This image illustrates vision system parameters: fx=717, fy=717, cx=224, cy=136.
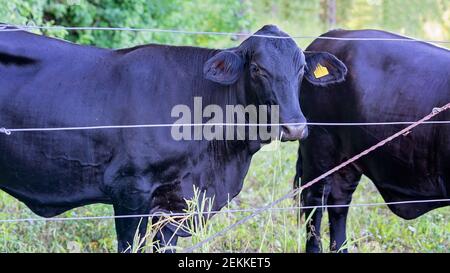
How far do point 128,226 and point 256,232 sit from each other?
1.61 meters

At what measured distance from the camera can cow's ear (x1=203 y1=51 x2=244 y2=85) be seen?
15.6ft

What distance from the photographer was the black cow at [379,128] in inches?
201

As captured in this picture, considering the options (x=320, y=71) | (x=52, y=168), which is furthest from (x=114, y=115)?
(x=320, y=71)


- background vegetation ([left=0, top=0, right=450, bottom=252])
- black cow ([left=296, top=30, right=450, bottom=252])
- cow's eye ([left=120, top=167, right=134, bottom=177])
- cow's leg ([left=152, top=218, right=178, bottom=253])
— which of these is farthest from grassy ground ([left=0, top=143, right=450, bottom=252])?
cow's eye ([left=120, top=167, right=134, bottom=177])

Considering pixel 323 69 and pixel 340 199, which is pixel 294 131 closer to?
pixel 323 69

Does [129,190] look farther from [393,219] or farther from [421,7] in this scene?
[421,7]

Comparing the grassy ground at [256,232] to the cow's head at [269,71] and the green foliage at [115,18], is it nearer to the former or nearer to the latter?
the cow's head at [269,71]

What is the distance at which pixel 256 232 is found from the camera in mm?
6066

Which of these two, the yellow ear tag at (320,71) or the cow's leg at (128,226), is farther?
the yellow ear tag at (320,71)

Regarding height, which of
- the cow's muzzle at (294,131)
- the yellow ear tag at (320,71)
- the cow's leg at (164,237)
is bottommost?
the cow's leg at (164,237)

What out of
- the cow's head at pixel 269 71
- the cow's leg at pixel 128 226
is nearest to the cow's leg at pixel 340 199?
the cow's head at pixel 269 71

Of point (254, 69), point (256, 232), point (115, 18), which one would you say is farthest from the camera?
point (115, 18)

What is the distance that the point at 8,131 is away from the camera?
4516 millimetres
